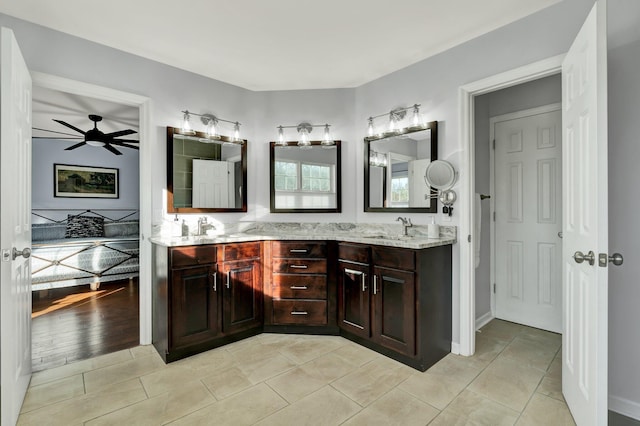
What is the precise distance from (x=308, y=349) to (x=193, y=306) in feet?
3.24

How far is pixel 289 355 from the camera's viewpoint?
2447 millimetres

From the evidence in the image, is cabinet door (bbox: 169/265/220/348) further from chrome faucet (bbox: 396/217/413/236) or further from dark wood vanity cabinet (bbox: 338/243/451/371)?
chrome faucet (bbox: 396/217/413/236)

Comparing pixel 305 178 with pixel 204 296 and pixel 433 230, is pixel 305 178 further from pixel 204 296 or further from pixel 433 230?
pixel 204 296

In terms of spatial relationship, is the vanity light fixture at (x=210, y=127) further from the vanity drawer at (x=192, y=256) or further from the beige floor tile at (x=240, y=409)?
the beige floor tile at (x=240, y=409)

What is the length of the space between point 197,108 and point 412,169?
213 cm

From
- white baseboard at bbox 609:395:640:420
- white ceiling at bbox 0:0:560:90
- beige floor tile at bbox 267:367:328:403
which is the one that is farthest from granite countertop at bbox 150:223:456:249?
white ceiling at bbox 0:0:560:90

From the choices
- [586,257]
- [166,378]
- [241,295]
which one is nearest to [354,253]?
→ [241,295]

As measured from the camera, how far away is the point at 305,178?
10.9 feet

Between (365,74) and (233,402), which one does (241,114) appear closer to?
(365,74)

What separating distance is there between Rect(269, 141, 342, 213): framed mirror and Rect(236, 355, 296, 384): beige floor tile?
4.88 feet

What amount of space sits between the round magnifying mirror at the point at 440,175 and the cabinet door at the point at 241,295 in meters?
1.68

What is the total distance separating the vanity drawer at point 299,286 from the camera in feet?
9.21

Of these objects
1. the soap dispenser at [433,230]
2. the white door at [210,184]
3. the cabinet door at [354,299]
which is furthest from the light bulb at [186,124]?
the soap dispenser at [433,230]

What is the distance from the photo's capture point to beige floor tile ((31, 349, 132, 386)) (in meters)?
2.11
